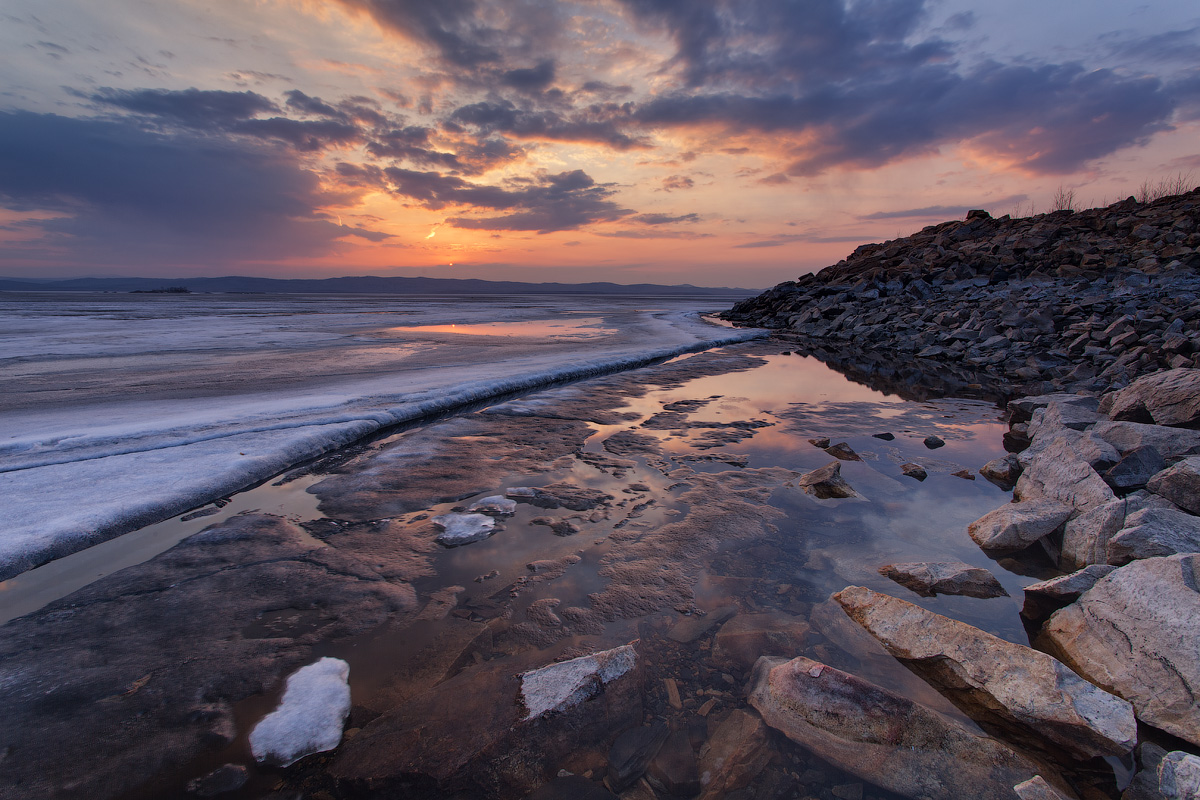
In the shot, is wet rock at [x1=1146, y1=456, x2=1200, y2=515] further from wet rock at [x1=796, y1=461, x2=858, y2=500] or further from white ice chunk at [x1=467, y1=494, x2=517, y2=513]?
white ice chunk at [x1=467, y1=494, x2=517, y2=513]

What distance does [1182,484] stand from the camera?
2.84 metres

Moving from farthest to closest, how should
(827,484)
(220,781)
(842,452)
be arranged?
(842,452), (827,484), (220,781)

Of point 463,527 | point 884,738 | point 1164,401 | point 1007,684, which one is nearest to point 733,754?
point 884,738

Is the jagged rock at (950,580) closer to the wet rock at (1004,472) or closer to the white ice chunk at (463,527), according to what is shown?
the wet rock at (1004,472)

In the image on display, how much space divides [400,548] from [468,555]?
1.44 ft

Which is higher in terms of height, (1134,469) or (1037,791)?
(1134,469)

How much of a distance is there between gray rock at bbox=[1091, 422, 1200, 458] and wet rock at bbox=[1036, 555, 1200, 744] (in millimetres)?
1867

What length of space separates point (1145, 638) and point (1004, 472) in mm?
2710

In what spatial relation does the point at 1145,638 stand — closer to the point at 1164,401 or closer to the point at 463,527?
the point at 463,527

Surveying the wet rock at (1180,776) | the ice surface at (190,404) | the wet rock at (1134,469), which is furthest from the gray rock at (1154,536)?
the ice surface at (190,404)

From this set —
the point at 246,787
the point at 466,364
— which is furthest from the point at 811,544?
the point at 466,364

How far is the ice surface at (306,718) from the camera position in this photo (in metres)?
1.75

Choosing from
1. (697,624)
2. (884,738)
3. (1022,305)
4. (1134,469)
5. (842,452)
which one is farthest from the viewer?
(1022,305)

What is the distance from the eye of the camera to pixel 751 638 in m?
2.30
